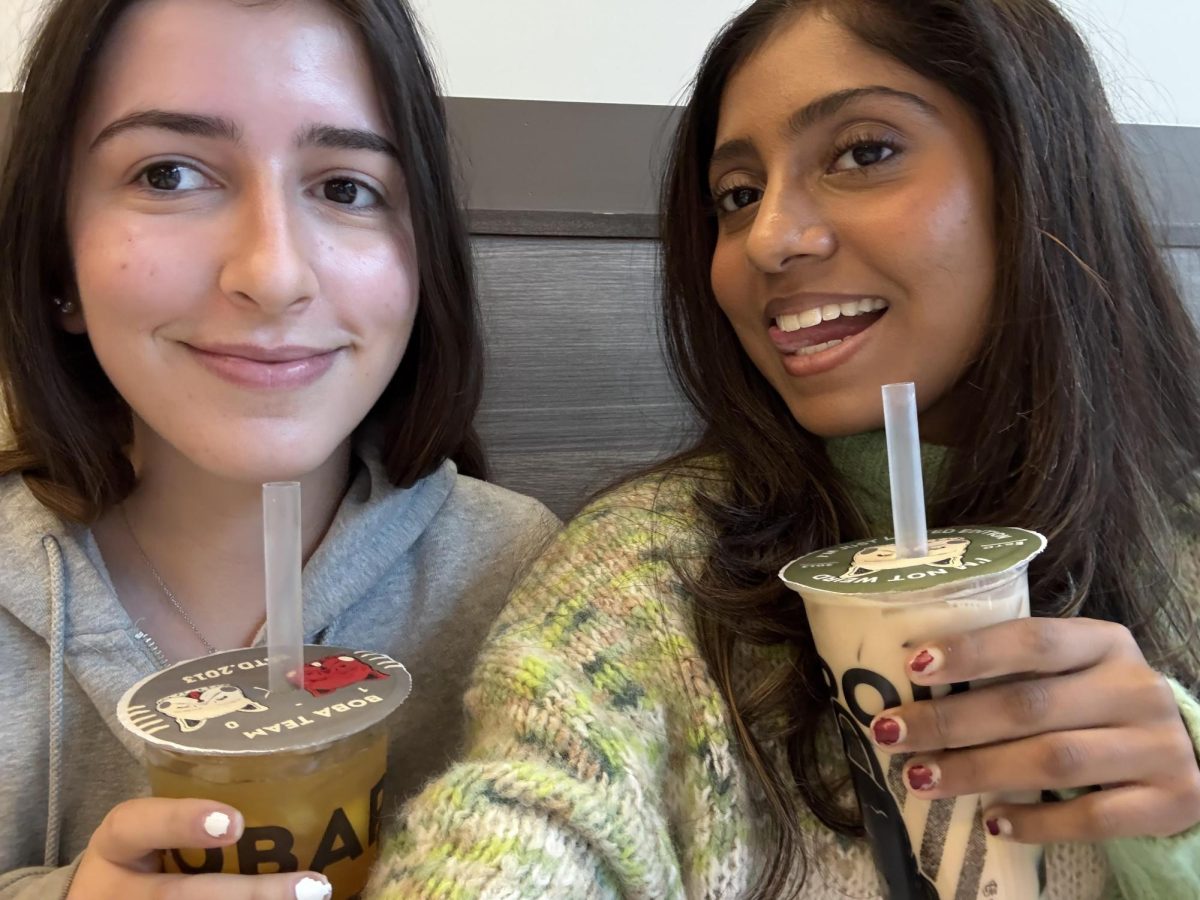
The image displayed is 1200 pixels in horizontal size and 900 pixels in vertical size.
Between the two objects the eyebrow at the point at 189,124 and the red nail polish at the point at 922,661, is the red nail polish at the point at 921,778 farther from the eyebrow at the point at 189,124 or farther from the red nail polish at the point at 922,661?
the eyebrow at the point at 189,124

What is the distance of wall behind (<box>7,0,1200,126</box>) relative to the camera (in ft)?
4.96

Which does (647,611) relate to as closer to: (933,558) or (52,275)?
(933,558)

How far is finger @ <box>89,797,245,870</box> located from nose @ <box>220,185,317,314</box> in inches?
16.0

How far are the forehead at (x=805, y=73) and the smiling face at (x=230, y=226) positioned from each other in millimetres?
388

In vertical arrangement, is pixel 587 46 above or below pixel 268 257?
above

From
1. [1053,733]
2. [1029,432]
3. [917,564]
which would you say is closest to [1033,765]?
[1053,733]

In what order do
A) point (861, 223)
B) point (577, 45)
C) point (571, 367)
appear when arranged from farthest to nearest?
point (577, 45) → point (571, 367) → point (861, 223)

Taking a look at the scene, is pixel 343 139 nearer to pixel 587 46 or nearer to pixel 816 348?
pixel 816 348

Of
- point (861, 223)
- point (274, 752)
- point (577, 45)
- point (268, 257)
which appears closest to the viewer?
point (274, 752)

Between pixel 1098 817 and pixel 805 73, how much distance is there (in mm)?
700

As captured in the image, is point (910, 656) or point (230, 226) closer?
point (910, 656)

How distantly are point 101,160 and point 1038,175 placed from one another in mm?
871

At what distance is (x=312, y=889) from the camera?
58 cm

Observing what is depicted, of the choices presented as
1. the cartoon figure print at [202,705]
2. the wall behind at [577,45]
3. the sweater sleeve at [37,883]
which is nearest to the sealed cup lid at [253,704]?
the cartoon figure print at [202,705]
